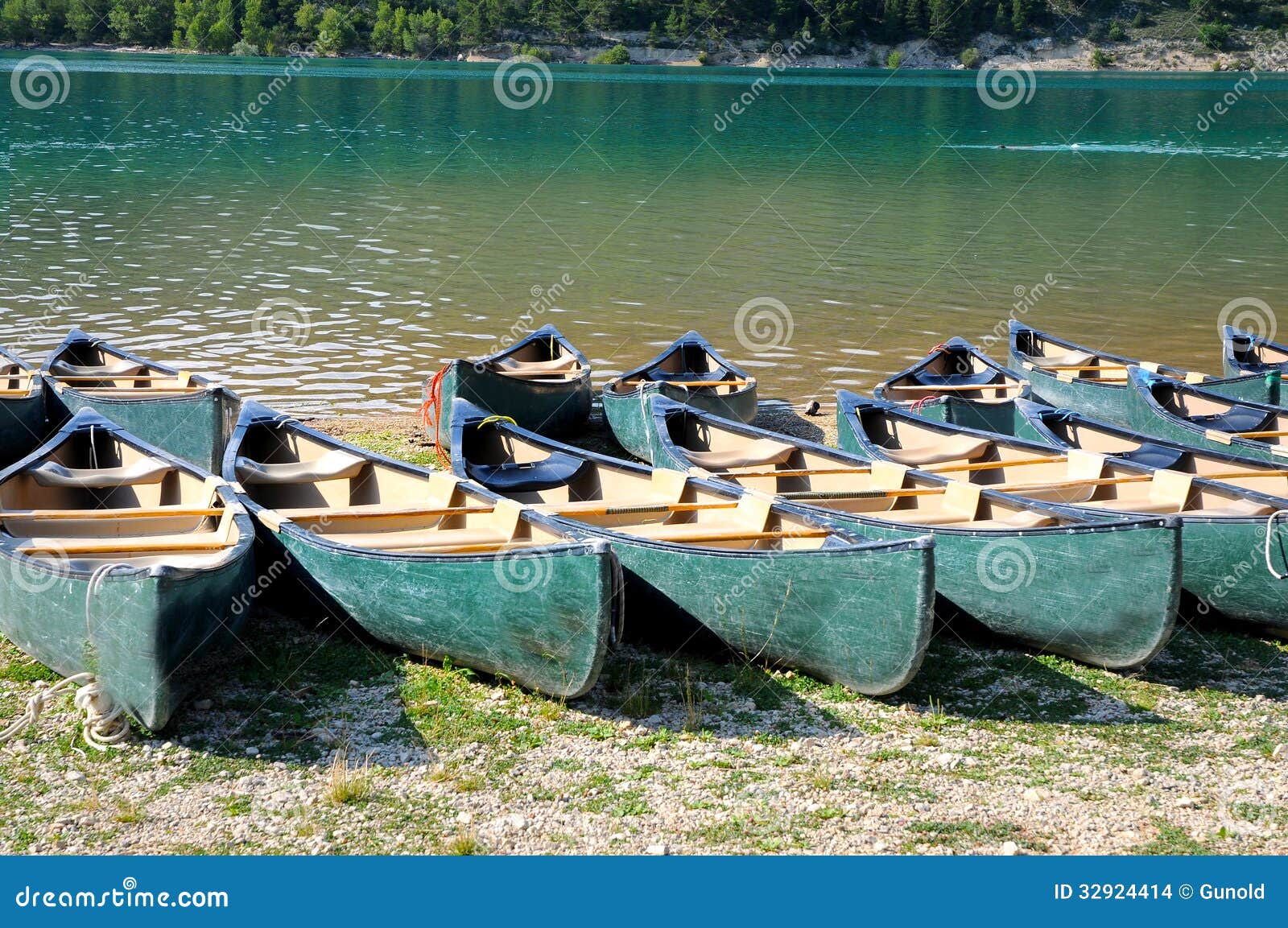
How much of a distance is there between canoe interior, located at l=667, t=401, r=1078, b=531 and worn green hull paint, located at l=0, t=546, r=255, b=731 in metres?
4.13

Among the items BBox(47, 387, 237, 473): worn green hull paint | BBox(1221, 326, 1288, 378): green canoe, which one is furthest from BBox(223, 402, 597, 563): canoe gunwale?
BBox(1221, 326, 1288, 378): green canoe

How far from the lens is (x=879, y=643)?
7.60 meters

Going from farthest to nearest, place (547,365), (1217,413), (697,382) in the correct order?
(547,365) < (697,382) < (1217,413)

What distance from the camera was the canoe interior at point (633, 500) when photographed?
8641 millimetres

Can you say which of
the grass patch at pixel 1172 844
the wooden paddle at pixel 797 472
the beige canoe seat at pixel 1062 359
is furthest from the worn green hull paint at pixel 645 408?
the grass patch at pixel 1172 844

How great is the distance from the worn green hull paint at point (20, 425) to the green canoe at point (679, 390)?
5.75 meters

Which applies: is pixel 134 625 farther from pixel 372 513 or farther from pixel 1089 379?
pixel 1089 379

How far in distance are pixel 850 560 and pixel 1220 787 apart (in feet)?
7.67

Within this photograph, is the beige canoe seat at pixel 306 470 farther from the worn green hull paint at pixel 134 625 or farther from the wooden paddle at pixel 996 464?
the wooden paddle at pixel 996 464

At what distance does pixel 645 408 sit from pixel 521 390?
153 cm

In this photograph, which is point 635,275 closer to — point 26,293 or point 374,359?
point 374,359

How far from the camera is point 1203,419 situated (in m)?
13.0

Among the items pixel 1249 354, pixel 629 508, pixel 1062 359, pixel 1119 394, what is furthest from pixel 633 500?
pixel 1249 354

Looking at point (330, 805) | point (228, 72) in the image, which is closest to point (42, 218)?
point (330, 805)
